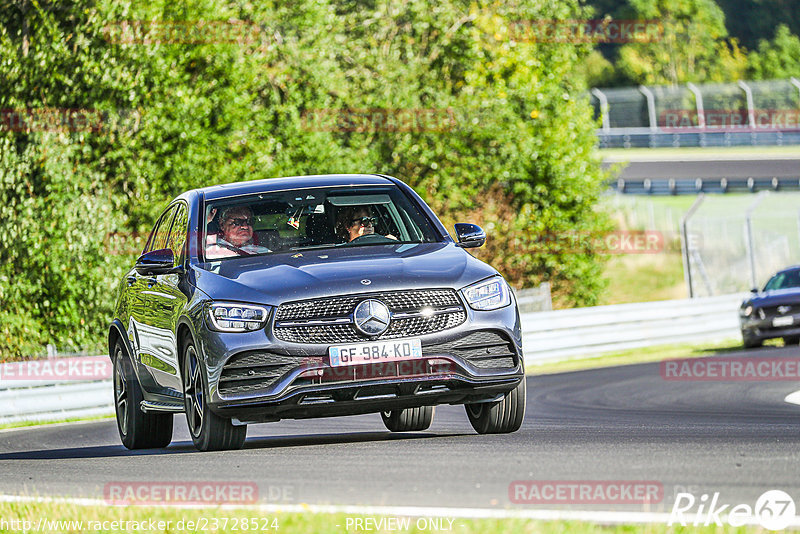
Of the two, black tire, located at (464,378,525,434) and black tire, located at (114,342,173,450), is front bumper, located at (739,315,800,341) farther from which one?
black tire, located at (114,342,173,450)

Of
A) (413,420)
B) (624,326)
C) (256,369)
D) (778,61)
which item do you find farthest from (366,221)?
(778,61)

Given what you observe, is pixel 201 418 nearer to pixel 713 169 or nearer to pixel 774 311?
pixel 774 311

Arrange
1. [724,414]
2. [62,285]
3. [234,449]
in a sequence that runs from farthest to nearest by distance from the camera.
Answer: [62,285]
[724,414]
[234,449]

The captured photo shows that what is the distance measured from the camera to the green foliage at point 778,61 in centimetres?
9569

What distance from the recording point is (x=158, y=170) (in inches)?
1027

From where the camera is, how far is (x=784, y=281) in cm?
2419

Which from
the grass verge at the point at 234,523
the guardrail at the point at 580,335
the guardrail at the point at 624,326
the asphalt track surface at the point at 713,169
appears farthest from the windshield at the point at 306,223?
the asphalt track surface at the point at 713,169

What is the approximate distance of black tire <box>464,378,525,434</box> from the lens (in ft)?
29.5

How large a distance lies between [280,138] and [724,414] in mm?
19787

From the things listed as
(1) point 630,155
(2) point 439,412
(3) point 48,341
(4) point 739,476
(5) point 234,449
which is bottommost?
(1) point 630,155

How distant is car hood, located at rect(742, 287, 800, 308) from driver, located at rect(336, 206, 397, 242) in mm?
14878

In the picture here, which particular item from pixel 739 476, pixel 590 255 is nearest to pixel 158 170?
pixel 590 255

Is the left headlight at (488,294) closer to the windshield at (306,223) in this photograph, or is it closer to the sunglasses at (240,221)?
the windshield at (306,223)

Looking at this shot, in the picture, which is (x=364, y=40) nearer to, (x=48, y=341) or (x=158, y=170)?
(x=158, y=170)
